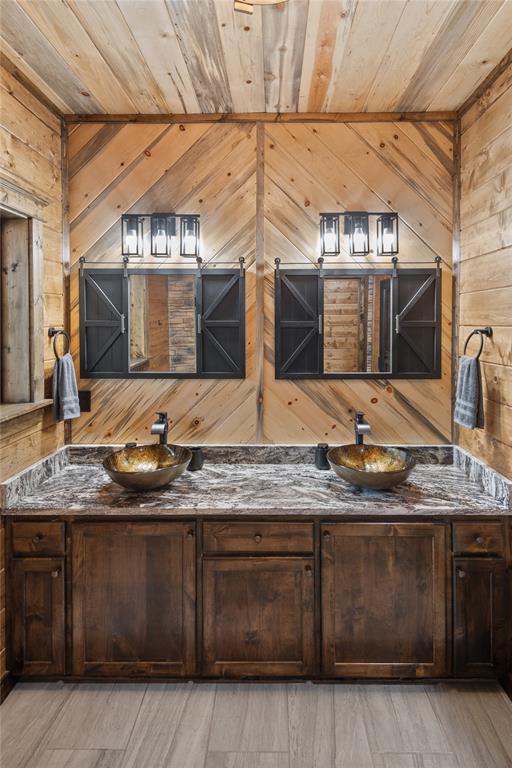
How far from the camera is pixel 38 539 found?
221 cm

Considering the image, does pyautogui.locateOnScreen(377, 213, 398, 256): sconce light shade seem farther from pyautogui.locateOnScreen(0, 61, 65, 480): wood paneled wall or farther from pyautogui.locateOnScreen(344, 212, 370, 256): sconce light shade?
pyautogui.locateOnScreen(0, 61, 65, 480): wood paneled wall

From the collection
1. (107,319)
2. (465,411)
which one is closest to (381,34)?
(465,411)

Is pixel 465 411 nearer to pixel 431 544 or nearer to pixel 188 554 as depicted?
pixel 431 544

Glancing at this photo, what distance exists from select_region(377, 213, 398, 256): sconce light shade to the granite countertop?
123 cm

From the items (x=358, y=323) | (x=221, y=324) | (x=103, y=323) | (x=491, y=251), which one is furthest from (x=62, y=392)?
(x=491, y=251)

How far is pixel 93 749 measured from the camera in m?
1.90

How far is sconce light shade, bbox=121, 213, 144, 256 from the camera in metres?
2.75

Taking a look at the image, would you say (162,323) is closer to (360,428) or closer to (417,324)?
(360,428)

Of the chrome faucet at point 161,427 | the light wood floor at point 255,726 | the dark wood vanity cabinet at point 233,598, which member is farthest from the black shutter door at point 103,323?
the light wood floor at point 255,726

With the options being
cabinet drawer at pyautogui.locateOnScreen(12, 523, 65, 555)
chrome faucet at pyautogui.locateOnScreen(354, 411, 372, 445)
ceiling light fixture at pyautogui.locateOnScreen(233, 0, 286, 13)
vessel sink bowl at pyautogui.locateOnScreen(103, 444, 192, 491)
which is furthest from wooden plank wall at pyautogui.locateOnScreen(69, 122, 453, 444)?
ceiling light fixture at pyautogui.locateOnScreen(233, 0, 286, 13)

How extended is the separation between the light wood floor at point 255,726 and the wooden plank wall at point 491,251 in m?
1.04

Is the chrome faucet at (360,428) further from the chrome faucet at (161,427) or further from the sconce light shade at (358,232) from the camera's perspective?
the chrome faucet at (161,427)

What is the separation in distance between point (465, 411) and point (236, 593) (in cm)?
139

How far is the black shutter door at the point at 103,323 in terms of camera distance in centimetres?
279
